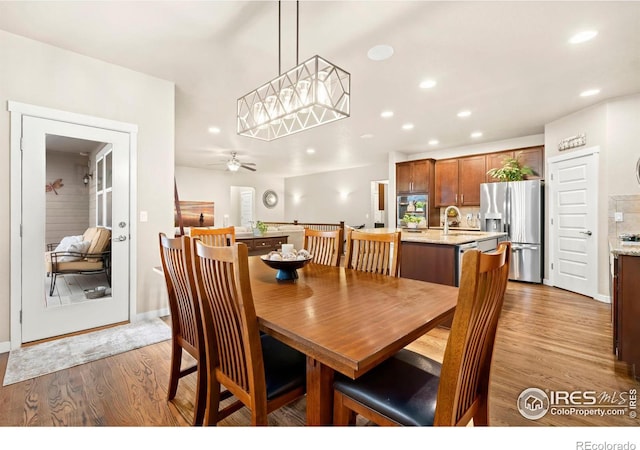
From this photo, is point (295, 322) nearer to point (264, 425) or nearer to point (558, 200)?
point (264, 425)

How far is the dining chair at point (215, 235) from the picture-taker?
271cm

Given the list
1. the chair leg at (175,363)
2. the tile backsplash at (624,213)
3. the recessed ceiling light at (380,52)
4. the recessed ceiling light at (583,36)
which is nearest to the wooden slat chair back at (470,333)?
the chair leg at (175,363)

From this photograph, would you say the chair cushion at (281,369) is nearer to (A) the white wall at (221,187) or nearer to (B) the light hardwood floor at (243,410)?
(B) the light hardwood floor at (243,410)

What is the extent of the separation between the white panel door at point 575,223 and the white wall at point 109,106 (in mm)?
5261

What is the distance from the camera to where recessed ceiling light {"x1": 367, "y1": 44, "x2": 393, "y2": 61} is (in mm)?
2564

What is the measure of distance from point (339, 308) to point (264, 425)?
51 cm

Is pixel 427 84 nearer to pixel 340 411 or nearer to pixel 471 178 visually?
pixel 471 178

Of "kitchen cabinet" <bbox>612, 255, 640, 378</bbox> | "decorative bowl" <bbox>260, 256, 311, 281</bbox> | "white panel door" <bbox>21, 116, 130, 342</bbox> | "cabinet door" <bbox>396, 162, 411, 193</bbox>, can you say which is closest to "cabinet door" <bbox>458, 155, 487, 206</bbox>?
"cabinet door" <bbox>396, 162, 411, 193</bbox>

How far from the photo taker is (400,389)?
1090mm

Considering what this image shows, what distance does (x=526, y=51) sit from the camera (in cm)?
262

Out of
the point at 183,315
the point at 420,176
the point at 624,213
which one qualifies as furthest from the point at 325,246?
the point at 420,176

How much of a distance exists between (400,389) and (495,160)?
5.59 meters

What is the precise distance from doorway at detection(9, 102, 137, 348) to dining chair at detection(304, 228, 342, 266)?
184 centimetres

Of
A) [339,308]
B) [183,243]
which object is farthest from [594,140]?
[183,243]
